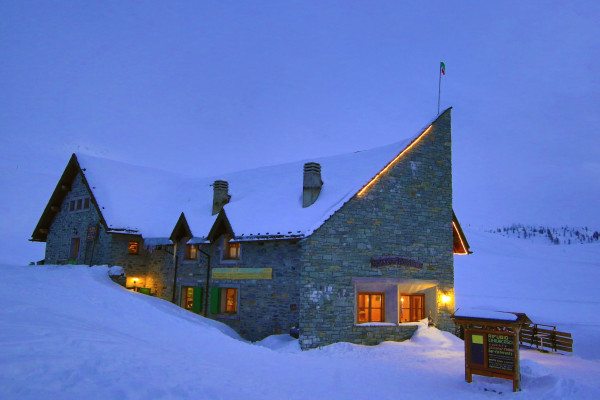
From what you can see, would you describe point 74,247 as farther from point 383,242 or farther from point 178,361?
point 178,361

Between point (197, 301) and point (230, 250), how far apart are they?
2.67 meters

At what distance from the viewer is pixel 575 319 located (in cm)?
3161

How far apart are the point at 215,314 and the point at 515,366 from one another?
11687 mm

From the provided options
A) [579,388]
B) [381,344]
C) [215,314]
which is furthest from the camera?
[215,314]

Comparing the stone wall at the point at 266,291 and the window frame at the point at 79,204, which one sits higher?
the window frame at the point at 79,204

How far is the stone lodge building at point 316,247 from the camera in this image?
14.8 meters

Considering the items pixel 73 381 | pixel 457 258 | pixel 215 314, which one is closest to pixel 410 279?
pixel 215 314

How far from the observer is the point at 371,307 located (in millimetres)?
15602

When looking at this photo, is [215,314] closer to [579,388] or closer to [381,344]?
[381,344]

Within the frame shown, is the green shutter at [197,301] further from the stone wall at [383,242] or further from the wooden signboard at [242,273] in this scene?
the stone wall at [383,242]

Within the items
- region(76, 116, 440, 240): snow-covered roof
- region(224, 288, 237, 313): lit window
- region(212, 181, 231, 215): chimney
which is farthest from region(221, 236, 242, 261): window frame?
region(212, 181, 231, 215): chimney

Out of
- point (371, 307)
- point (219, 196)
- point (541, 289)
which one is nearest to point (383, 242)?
point (371, 307)

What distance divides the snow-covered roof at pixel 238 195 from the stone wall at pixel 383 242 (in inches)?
→ 25.0

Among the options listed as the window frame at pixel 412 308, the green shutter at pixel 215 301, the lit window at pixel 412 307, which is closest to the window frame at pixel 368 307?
the window frame at pixel 412 308
